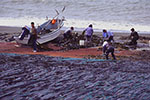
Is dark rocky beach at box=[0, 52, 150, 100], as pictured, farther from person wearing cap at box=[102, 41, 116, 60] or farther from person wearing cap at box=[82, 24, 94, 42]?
person wearing cap at box=[82, 24, 94, 42]

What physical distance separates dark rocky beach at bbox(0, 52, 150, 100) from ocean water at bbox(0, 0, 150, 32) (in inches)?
1256

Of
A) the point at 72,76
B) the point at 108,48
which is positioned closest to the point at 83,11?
the point at 108,48

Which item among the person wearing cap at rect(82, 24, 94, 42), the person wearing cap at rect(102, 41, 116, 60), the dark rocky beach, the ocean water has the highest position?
the ocean water

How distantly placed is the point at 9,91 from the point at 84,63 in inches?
248

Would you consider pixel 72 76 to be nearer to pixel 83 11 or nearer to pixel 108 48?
pixel 108 48

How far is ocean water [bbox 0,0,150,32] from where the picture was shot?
179 ft

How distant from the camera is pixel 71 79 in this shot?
1346 cm

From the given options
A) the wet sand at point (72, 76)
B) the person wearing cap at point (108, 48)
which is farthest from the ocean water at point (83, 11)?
the wet sand at point (72, 76)

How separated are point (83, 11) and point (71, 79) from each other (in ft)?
171

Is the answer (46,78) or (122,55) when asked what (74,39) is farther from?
(46,78)

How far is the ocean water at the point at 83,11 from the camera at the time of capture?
179ft

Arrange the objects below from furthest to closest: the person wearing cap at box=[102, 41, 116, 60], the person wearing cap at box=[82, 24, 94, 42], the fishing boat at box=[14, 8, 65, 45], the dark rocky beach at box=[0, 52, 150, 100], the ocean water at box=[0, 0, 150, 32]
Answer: the ocean water at box=[0, 0, 150, 32]
the person wearing cap at box=[82, 24, 94, 42]
the fishing boat at box=[14, 8, 65, 45]
the person wearing cap at box=[102, 41, 116, 60]
the dark rocky beach at box=[0, 52, 150, 100]

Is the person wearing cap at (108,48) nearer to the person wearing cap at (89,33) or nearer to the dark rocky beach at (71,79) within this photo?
the dark rocky beach at (71,79)

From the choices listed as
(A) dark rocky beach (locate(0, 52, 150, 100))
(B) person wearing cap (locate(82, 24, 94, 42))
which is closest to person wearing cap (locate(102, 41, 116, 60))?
(A) dark rocky beach (locate(0, 52, 150, 100))
